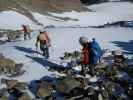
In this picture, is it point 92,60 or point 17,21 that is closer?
point 92,60

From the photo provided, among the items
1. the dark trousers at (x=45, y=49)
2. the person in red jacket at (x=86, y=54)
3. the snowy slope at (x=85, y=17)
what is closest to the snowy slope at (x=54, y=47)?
the dark trousers at (x=45, y=49)

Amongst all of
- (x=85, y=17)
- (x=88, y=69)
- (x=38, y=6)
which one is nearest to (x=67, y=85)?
(x=88, y=69)

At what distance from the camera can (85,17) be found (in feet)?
237

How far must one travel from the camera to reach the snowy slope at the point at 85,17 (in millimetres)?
59688

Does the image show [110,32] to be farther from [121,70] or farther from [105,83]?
[105,83]

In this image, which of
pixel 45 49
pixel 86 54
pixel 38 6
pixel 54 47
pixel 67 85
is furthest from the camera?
pixel 38 6

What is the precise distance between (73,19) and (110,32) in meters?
32.6

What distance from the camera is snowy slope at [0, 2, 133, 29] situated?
59.7 m

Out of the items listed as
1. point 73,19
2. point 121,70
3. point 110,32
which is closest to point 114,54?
point 121,70

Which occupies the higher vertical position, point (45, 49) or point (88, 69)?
point (45, 49)

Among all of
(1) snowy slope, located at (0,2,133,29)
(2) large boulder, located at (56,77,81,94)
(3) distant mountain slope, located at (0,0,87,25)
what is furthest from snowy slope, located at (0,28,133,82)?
(3) distant mountain slope, located at (0,0,87,25)

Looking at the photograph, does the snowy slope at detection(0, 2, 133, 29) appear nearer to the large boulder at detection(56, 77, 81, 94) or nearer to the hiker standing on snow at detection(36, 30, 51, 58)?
the hiker standing on snow at detection(36, 30, 51, 58)

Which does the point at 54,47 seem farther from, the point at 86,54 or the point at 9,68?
the point at 86,54

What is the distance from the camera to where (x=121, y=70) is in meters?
21.4
